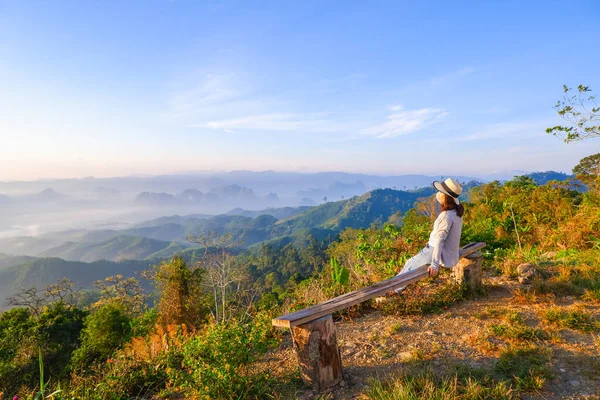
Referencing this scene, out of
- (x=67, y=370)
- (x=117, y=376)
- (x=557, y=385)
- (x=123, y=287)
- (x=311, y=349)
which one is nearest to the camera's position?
(x=557, y=385)

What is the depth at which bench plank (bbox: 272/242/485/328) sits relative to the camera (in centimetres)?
246

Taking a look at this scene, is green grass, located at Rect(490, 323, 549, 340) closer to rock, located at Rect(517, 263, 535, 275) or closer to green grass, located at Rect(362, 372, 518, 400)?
green grass, located at Rect(362, 372, 518, 400)

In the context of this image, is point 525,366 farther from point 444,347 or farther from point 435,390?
point 435,390

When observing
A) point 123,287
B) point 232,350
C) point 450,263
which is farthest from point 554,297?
point 123,287

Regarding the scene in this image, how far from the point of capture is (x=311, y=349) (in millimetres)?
2561

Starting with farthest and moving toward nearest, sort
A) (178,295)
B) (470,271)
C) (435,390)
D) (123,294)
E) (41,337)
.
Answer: (123,294) < (41,337) < (178,295) < (470,271) < (435,390)

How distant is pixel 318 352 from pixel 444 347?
1497 mm

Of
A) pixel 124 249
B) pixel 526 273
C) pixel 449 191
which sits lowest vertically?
pixel 124 249

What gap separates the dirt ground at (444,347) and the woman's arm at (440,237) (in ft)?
2.48

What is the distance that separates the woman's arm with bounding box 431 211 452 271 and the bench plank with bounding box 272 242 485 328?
17 cm

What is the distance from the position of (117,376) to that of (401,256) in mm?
4897

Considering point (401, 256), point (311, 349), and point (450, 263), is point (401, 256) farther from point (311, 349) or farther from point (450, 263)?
point (311, 349)

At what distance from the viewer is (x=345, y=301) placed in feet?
9.39

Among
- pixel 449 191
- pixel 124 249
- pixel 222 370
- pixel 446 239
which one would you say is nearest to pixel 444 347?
pixel 446 239
